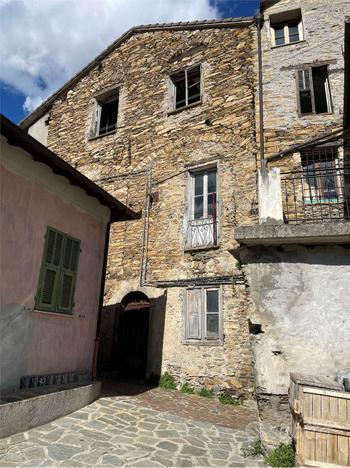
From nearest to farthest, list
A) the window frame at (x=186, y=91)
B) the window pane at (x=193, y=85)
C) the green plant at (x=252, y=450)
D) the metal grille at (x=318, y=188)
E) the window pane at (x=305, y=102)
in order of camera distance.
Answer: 1. the green plant at (x=252, y=450)
2. the metal grille at (x=318, y=188)
3. the window pane at (x=305, y=102)
4. the window frame at (x=186, y=91)
5. the window pane at (x=193, y=85)

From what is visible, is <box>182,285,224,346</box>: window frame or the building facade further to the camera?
<box>182,285,224,346</box>: window frame

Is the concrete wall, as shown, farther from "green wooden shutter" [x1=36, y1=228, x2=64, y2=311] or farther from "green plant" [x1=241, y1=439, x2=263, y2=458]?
"green plant" [x1=241, y1=439, x2=263, y2=458]

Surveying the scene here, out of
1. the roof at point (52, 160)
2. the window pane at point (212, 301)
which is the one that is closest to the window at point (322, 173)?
the window pane at point (212, 301)

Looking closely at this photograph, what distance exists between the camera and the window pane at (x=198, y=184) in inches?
394

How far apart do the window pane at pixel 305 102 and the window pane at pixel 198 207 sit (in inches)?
146

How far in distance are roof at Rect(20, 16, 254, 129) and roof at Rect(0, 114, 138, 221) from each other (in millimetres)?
7781

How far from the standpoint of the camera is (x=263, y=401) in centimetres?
439

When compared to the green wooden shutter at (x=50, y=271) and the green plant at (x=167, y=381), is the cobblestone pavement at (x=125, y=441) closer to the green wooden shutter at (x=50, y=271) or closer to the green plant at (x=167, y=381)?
the green wooden shutter at (x=50, y=271)

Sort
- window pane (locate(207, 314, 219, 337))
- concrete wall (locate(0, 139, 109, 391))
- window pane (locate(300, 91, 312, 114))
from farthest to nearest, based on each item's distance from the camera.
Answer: window pane (locate(300, 91, 312, 114)) → window pane (locate(207, 314, 219, 337)) → concrete wall (locate(0, 139, 109, 391))

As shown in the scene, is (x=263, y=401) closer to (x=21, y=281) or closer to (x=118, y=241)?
(x=21, y=281)

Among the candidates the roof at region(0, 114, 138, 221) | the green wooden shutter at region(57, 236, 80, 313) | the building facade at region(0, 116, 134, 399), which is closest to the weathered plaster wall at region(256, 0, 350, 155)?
the roof at region(0, 114, 138, 221)

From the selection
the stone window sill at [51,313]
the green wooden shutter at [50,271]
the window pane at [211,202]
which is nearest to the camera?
the stone window sill at [51,313]

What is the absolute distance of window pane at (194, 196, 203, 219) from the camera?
974cm

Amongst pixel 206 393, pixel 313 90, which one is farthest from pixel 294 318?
pixel 313 90
